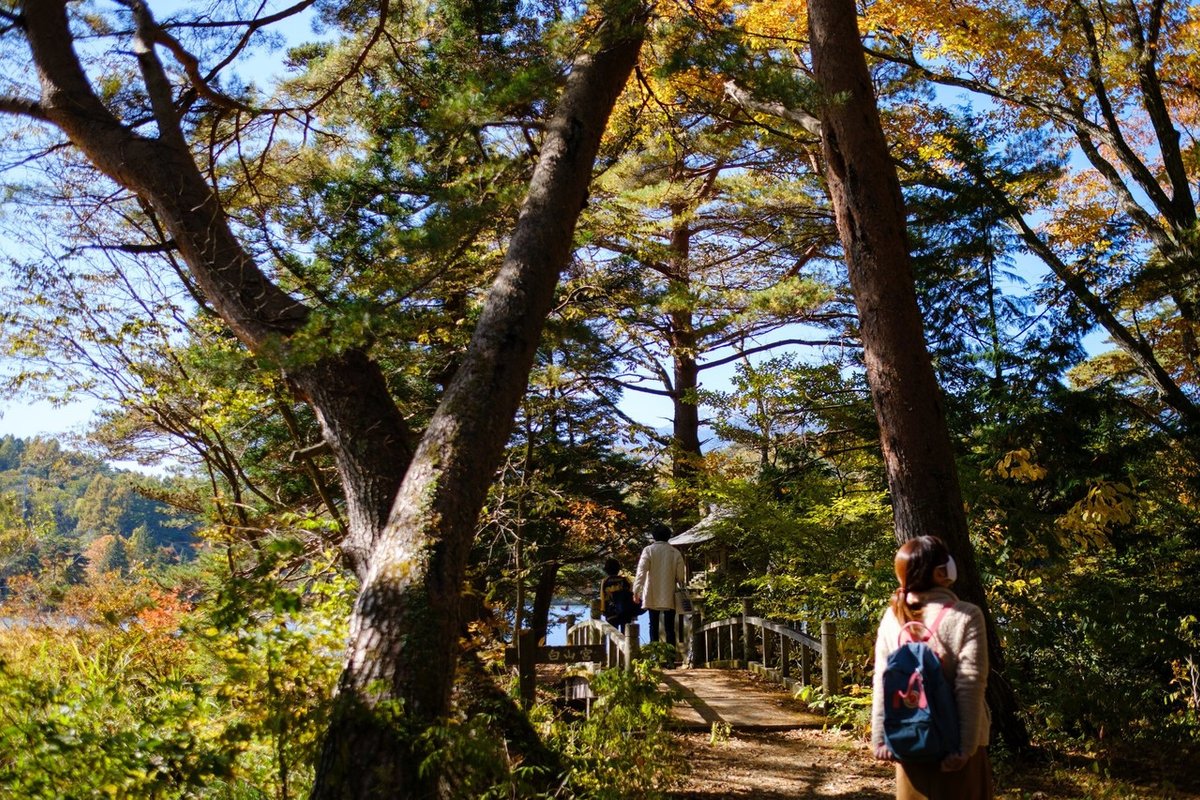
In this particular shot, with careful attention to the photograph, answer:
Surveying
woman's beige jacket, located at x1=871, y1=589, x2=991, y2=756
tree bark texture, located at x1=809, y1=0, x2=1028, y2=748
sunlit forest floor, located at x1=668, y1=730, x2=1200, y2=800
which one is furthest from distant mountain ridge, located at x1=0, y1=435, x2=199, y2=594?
woman's beige jacket, located at x1=871, y1=589, x2=991, y2=756

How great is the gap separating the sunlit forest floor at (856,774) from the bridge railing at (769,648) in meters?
0.99

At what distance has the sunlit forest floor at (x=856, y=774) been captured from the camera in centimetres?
535

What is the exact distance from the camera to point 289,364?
501 cm

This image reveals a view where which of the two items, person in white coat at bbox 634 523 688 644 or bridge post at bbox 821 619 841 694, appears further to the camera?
person in white coat at bbox 634 523 688 644

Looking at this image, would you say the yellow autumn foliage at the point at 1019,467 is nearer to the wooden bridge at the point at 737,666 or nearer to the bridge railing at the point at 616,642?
the wooden bridge at the point at 737,666

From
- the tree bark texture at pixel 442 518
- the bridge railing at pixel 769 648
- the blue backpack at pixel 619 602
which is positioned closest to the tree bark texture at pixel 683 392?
the bridge railing at pixel 769 648

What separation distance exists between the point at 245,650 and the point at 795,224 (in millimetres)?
13293

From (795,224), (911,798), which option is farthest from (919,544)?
(795,224)

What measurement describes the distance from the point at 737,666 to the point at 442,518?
7467 mm

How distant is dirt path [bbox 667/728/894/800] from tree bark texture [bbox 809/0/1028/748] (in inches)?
41.8

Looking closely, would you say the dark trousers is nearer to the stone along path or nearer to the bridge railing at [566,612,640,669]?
the bridge railing at [566,612,640,669]

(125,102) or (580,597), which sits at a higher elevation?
A: (125,102)

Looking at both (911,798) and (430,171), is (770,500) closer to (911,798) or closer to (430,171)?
(430,171)

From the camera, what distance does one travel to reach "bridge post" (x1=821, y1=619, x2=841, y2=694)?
310 inches
